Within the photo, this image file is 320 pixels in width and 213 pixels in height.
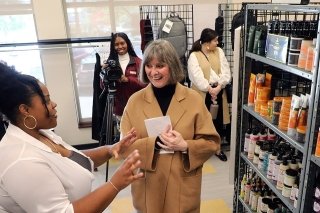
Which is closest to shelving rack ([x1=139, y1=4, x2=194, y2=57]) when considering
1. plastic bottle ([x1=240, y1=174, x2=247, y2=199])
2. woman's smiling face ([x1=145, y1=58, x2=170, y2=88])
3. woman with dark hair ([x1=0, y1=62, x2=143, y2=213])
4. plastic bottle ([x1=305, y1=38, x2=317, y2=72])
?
plastic bottle ([x1=240, y1=174, x2=247, y2=199])

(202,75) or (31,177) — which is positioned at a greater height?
(31,177)

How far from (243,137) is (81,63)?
227 centimetres

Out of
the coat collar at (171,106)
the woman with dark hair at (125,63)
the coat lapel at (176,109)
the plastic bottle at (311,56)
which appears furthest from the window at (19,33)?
the plastic bottle at (311,56)

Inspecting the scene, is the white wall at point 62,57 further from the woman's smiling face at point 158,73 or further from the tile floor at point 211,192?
the woman's smiling face at point 158,73

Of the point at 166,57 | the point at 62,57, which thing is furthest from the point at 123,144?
the point at 62,57

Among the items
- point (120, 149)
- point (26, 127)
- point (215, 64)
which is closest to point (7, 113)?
point (26, 127)

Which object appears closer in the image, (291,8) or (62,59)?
(291,8)

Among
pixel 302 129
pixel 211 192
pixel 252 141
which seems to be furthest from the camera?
pixel 211 192

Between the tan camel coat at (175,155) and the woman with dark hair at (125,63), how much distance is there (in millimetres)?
1258

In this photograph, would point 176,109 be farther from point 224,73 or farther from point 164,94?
point 224,73

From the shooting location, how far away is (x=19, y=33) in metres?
3.31

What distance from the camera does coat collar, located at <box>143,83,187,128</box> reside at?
159 cm

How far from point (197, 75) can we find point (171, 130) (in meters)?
1.70

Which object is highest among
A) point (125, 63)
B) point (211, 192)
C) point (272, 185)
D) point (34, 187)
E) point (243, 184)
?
point (125, 63)
